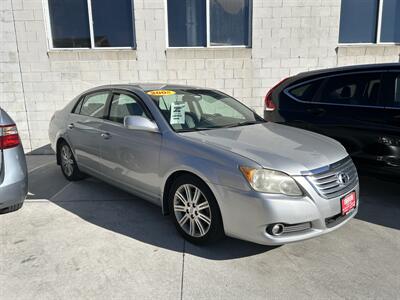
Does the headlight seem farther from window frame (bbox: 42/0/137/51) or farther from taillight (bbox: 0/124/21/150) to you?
window frame (bbox: 42/0/137/51)

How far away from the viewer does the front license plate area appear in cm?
279

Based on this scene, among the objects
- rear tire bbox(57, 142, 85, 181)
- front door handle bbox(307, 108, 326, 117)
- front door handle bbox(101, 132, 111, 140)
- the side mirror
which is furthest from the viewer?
rear tire bbox(57, 142, 85, 181)

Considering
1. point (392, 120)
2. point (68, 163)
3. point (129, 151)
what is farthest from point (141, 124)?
point (392, 120)

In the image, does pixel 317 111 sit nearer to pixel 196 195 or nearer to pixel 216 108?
pixel 216 108

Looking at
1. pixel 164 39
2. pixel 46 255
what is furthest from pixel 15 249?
pixel 164 39

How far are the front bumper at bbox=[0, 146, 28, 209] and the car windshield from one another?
5.19 ft

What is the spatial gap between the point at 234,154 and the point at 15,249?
89.8 inches

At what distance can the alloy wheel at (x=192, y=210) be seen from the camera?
292cm

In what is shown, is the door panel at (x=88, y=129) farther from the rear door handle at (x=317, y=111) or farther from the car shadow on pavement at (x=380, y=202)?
the car shadow on pavement at (x=380, y=202)

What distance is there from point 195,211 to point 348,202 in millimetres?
1373

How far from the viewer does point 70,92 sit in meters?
7.04

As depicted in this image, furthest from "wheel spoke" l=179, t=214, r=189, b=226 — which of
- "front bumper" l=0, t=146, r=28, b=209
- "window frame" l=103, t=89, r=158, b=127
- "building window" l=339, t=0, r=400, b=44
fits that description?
"building window" l=339, t=0, r=400, b=44

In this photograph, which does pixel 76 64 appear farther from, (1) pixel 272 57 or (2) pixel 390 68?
(2) pixel 390 68

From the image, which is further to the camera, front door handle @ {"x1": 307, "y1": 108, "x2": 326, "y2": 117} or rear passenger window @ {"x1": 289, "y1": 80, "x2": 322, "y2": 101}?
rear passenger window @ {"x1": 289, "y1": 80, "x2": 322, "y2": 101}
